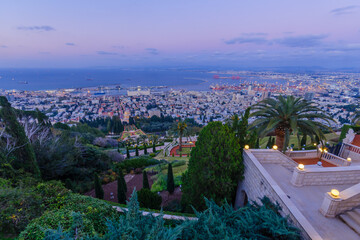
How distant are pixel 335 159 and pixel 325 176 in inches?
165

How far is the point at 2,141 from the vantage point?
28.2 ft

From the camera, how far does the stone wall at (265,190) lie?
372cm

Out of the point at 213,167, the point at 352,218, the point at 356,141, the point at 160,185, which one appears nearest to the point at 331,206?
the point at 352,218

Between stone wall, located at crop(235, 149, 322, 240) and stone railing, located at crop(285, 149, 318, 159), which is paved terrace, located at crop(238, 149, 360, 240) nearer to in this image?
stone wall, located at crop(235, 149, 322, 240)

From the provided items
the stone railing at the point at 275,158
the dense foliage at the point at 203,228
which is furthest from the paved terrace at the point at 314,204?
the dense foliage at the point at 203,228

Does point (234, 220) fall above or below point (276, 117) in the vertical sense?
below

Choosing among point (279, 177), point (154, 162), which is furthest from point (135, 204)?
point (154, 162)

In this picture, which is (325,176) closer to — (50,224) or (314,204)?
(314,204)

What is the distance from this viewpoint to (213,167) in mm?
6031

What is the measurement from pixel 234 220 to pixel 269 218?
806 mm

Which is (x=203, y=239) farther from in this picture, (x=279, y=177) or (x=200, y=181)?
(x=279, y=177)

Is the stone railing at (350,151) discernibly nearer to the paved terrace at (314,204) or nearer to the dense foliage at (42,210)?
the paved terrace at (314,204)

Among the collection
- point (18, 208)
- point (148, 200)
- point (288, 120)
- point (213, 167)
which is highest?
point (288, 120)

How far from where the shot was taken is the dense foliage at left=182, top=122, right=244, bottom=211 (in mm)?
6008
